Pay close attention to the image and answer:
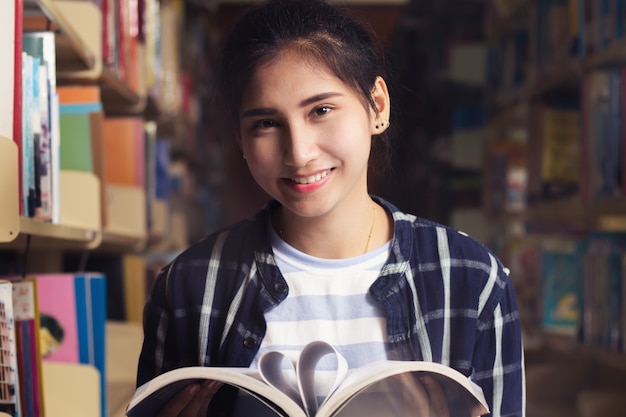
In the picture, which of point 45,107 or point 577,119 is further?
point 577,119

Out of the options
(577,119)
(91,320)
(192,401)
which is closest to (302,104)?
(192,401)

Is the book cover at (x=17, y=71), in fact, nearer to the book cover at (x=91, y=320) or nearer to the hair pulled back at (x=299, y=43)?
the hair pulled back at (x=299, y=43)

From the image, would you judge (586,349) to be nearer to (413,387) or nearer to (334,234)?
(334,234)

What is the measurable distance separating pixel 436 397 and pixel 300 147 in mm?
340

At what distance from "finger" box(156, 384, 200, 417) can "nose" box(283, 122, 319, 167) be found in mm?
300

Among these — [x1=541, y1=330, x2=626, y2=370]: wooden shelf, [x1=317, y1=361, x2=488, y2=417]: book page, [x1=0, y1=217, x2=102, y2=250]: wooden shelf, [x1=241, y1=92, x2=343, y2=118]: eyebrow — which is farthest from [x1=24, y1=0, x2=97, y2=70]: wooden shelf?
[x1=541, y1=330, x2=626, y2=370]: wooden shelf

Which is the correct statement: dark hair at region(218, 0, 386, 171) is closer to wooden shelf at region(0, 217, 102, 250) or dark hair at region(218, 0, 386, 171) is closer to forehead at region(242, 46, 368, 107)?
forehead at region(242, 46, 368, 107)

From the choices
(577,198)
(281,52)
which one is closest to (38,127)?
(281,52)

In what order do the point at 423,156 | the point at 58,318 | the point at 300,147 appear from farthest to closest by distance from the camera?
1. the point at 423,156
2. the point at 58,318
3. the point at 300,147

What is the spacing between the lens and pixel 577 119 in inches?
103

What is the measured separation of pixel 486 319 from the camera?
112cm

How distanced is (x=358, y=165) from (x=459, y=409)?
0.35 m

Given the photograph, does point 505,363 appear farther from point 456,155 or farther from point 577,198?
point 456,155

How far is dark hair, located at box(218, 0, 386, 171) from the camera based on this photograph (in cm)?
107
